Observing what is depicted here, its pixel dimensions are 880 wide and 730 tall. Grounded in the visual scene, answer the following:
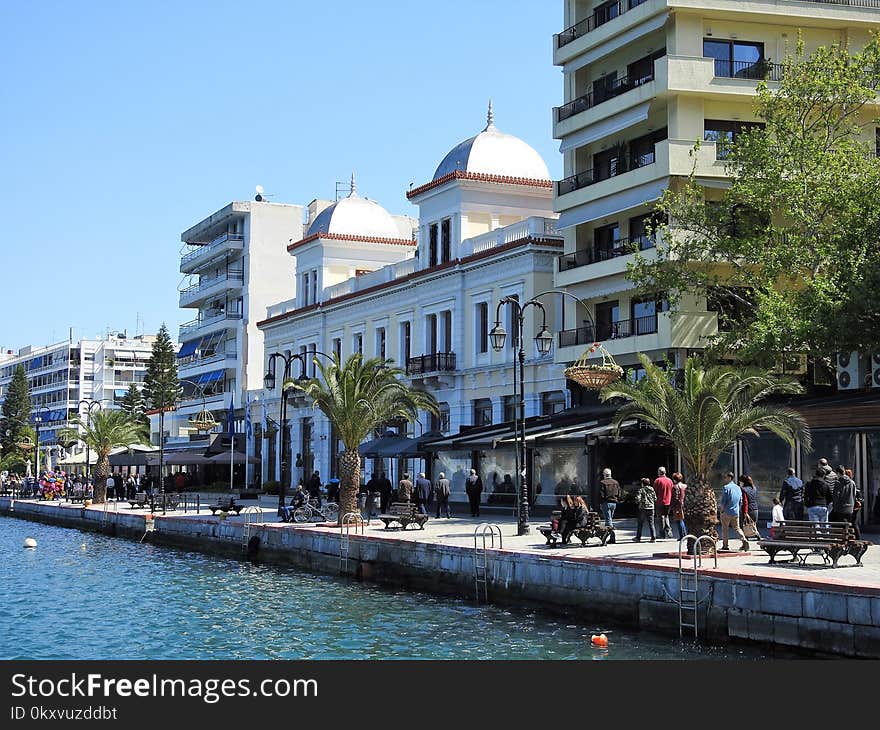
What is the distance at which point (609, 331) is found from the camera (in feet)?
142

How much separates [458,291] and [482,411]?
5.27 m

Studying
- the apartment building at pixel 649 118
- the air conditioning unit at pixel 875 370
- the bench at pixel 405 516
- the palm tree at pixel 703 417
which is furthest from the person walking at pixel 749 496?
the apartment building at pixel 649 118

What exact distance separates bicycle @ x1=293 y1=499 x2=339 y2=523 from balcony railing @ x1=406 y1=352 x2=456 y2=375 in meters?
12.7

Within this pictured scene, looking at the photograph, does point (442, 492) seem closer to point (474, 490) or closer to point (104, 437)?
point (474, 490)

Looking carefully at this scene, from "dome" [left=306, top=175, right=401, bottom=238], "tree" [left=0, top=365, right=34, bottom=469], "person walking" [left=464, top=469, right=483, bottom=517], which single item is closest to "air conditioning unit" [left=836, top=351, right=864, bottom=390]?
"person walking" [left=464, top=469, right=483, bottom=517]

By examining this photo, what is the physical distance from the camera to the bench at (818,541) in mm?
20234

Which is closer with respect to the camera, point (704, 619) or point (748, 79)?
point (704, 619)

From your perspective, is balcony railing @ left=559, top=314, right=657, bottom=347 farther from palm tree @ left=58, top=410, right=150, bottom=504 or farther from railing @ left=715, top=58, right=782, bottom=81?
palm tree @ left=58, top=410, right=150, bottom=504

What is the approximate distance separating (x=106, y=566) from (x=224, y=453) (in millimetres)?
29987

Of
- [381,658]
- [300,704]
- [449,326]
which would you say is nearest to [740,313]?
[449,326]

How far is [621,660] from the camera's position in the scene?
60.2 ft

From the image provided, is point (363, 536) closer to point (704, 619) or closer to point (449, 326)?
point (704, 619)

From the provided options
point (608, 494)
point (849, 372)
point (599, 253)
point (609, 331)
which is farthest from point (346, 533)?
point (599, 253)

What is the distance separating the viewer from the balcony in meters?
77.2
